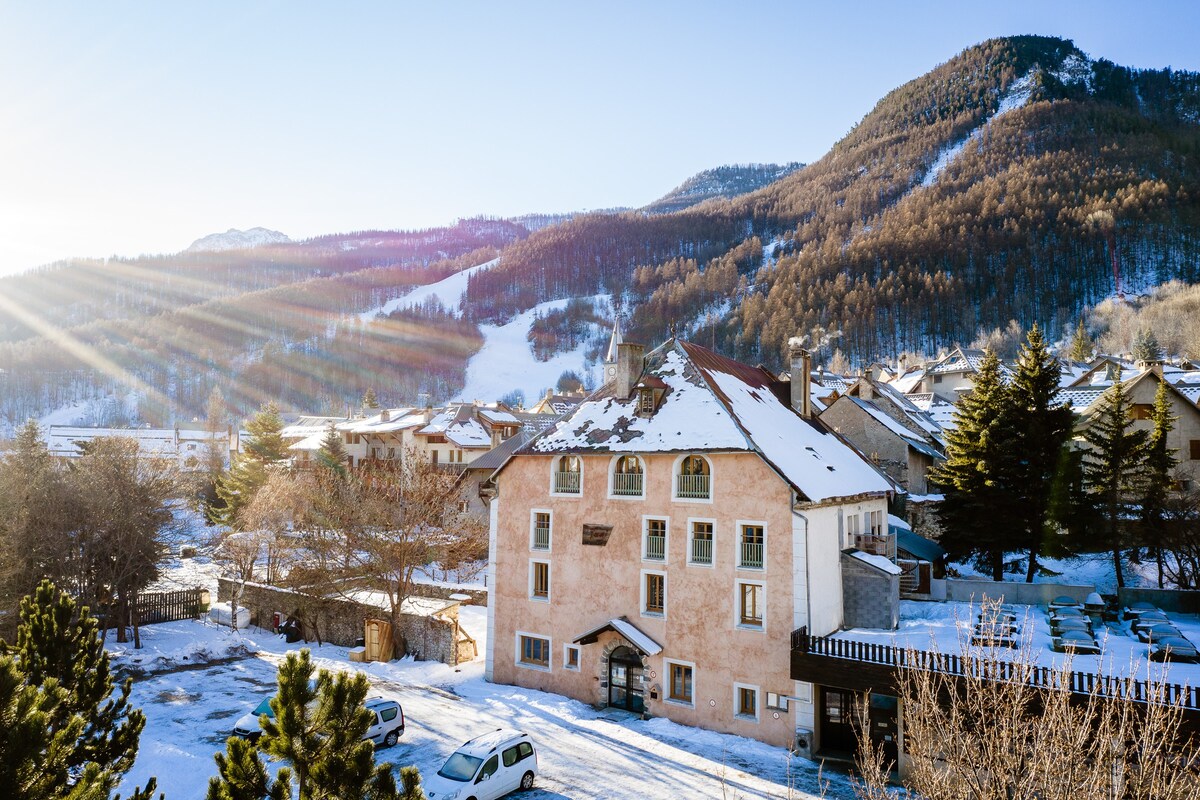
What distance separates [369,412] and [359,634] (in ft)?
323

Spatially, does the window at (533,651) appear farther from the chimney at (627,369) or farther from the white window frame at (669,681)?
the chimney at (627,369)

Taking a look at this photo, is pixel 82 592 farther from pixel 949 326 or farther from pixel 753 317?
pixel 949 326

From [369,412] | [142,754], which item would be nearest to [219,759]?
[142,754]

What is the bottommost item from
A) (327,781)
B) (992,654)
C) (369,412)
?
(327,781)

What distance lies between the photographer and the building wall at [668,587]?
82.8ft

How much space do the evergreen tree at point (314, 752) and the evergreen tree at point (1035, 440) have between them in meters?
37.5

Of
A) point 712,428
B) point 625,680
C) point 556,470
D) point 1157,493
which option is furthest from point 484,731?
point 1157,493

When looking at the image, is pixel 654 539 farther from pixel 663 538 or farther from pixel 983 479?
pixel 983 479

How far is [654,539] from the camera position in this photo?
91.9 feet

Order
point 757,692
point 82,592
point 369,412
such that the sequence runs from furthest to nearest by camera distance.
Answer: point 369,412, point 82,592, point 757,692

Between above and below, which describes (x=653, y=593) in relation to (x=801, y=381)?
below

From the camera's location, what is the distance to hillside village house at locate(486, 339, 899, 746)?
2536cm

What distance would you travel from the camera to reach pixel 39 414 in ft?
630

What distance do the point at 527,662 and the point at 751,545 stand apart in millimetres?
11544
